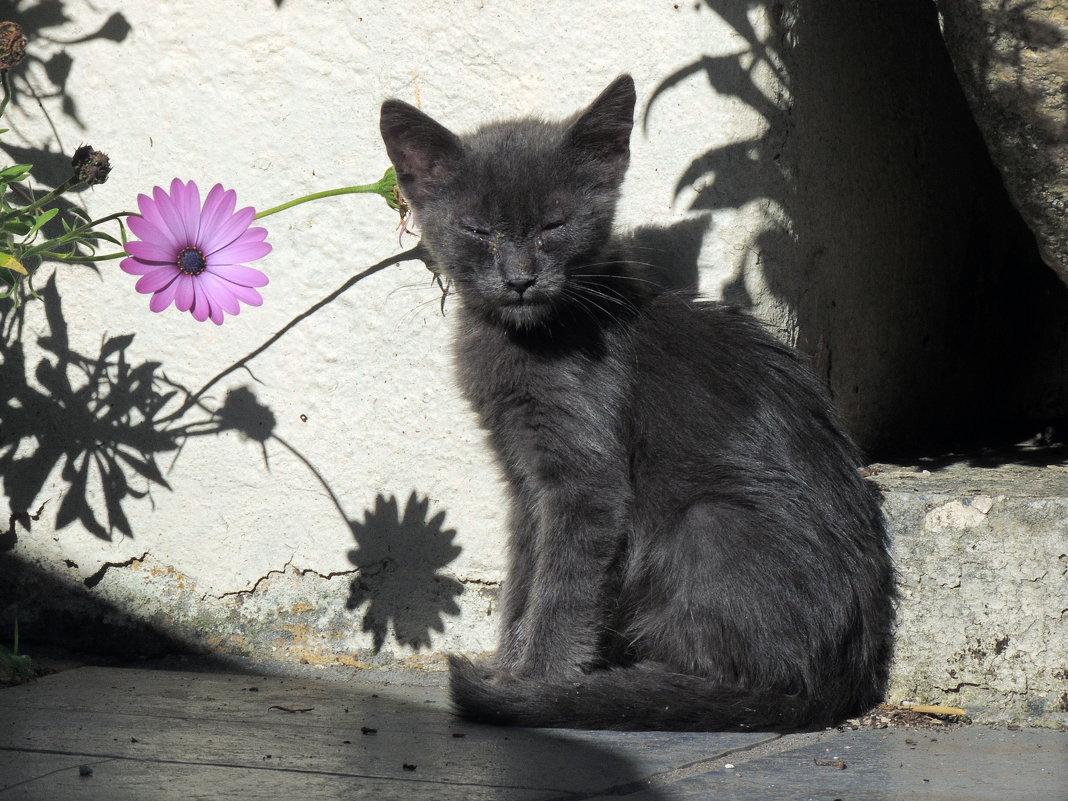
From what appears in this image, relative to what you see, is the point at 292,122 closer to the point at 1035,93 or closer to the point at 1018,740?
the point at 1035,93

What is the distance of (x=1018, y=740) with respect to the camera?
243 cm

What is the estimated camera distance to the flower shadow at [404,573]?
317 cm

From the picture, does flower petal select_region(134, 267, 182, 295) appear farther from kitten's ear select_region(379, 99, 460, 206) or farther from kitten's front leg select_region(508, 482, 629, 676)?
kitten's front leg select_region(508, 482, 629, 676)

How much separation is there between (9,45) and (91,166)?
0.36 meters

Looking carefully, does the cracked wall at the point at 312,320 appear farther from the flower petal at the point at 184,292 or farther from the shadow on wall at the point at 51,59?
the flower petal at the point at 184,292

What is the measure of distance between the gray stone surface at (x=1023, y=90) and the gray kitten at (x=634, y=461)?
0.70 metres

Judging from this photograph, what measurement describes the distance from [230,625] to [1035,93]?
2594mm

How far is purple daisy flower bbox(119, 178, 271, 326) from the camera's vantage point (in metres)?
2.62

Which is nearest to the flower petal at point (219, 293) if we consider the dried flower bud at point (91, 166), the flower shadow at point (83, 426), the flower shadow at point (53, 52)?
the dried flower bud at point (91, 166)

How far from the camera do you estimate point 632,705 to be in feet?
7.95

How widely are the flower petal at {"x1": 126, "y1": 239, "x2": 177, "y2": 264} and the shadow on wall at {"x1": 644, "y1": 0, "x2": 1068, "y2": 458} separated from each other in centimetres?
129

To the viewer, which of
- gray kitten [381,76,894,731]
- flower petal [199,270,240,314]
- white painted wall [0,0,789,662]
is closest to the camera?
gray kitten [381,76,894,731]

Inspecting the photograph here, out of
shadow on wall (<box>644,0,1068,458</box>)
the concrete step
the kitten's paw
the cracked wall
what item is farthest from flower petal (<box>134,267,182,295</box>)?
shadow on wall (<box>644,0,1068,458</box>)

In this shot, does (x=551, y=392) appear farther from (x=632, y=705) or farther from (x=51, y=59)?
(x=51, y=59)
